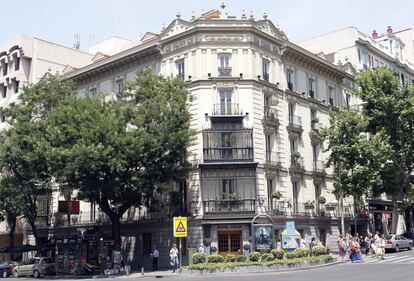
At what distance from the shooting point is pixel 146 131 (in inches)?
1302

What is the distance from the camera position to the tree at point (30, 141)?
113 ft

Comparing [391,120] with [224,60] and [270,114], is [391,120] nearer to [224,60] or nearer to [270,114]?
[270,114]

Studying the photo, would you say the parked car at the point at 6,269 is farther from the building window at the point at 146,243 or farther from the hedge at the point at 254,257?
the hedge at the point at 254,257

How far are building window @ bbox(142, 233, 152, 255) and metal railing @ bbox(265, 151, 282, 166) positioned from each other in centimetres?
1043

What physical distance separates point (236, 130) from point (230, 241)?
306 inches

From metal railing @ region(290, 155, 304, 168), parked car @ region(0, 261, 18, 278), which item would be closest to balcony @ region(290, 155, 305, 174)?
metal railing @ region(290, 155, 304, 168)

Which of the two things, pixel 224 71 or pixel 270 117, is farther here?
pixel 270 117

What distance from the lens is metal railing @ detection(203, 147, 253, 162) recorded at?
36.3m

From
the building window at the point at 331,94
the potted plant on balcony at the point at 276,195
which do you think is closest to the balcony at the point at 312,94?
the building window at the point at 331,94

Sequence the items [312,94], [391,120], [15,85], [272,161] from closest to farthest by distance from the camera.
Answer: [272,161] → [391,120] → [312,94] → [15,85]

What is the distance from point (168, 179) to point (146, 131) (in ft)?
11.6

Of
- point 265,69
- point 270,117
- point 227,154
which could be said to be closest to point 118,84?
point 265,69

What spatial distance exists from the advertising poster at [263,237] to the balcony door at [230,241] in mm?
3347

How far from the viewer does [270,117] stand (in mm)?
39188
